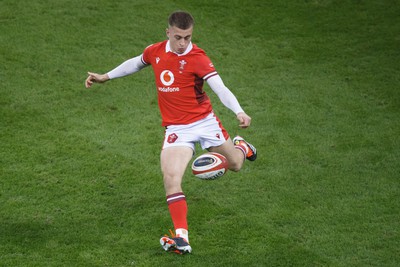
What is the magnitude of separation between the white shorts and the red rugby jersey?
0.19 feet

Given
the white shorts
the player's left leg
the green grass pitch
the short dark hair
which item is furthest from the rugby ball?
the short dark hair

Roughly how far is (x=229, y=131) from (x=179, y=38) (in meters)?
2.83

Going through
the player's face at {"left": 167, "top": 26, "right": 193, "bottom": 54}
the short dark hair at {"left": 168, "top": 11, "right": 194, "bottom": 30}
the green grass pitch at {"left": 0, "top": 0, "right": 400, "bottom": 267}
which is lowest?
the green grass pitch at {"left": 0, "top": 0, "right": 400, "bottom": 267}

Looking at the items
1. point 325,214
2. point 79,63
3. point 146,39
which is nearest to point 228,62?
point 146,39

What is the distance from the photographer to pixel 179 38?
7359mm

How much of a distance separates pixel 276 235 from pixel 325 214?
0.71 metres

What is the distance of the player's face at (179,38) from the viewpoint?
7.31m

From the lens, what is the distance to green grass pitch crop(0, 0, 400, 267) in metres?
7.46

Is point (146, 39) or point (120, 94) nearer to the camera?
point (120, 94)

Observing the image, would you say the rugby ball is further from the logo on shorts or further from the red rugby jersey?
the red rugby jersey

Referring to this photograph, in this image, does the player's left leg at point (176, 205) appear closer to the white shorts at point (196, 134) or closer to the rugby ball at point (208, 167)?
the rugby ball at point (208, 167)

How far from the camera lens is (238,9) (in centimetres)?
1354

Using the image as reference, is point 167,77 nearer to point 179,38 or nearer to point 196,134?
point 179,38

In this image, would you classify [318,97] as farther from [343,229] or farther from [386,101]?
[343,229]
